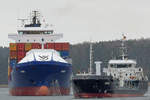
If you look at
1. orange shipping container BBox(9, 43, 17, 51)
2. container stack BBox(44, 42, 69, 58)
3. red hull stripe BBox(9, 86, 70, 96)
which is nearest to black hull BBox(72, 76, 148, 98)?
red hull stripe BBox(9, 86, 70, 96)

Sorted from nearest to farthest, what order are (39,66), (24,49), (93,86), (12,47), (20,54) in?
1. (93,86)
2. (39,66)
3. (20,54)
4. (24,49)
5. (12,47)

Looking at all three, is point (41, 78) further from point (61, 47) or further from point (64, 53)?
point (61, 47)

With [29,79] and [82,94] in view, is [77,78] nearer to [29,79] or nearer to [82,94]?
[82,94]

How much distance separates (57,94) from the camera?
115 meters

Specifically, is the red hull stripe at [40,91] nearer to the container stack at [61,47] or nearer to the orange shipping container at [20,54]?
the orange shipping container at [20,54]

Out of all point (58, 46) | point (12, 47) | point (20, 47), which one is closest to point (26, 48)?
point (20, 47)

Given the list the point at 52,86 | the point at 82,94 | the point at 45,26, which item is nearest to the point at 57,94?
the point at 52,86

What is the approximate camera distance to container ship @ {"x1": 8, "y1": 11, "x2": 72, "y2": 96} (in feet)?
365

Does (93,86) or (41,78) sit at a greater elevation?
(41,78)

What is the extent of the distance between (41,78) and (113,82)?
12.3m

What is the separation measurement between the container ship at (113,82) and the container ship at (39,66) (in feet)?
21.4

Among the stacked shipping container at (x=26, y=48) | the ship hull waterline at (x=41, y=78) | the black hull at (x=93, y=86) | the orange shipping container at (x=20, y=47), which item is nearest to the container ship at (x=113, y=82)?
the black hull at (x=93, y=86)

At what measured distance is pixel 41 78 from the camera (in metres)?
112

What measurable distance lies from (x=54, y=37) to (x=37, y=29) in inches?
175
